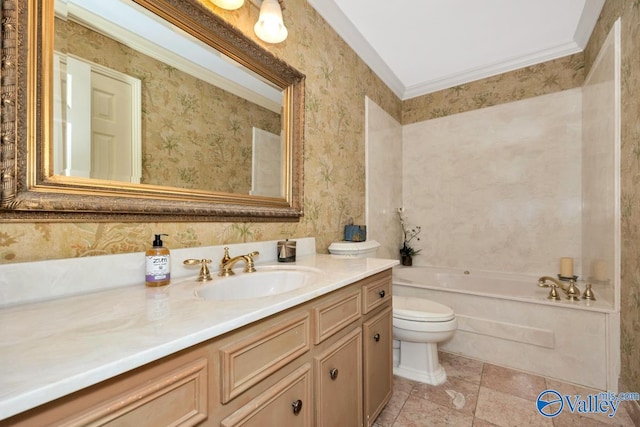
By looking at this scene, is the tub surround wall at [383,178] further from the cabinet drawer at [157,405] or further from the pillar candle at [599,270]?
the cabinet drawer at [157,405]

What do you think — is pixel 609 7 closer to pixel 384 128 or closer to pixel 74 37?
pixel 384 128

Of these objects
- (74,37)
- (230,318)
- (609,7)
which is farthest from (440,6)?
(230,318)

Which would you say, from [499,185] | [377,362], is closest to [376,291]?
[377,362]

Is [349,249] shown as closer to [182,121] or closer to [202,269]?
[202,269]

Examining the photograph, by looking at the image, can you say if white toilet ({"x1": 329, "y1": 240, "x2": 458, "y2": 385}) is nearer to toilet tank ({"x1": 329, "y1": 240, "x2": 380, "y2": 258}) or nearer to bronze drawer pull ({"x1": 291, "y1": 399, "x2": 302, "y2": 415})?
toilet tank ({"x1": 329, "y1": 240, "x2": 380, "y2": 258})

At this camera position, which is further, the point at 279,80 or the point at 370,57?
the point at 370,57

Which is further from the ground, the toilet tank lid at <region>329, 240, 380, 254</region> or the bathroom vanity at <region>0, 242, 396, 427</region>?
the toilet tank lid at <region>329, 240, 380, 254</region>

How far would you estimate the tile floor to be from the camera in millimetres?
1481

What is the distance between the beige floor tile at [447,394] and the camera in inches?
63.4

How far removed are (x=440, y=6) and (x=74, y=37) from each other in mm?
2089

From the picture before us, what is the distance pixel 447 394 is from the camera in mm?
1717

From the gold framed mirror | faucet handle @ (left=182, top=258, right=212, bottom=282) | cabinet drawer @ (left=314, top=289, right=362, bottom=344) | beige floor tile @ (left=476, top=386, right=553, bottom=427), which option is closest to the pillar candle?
beige floor tile @ (left=476, top=386, right=553, bottom=427)

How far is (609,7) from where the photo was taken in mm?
Answer: 1794

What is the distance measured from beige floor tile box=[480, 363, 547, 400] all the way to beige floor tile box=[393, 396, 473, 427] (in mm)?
422
